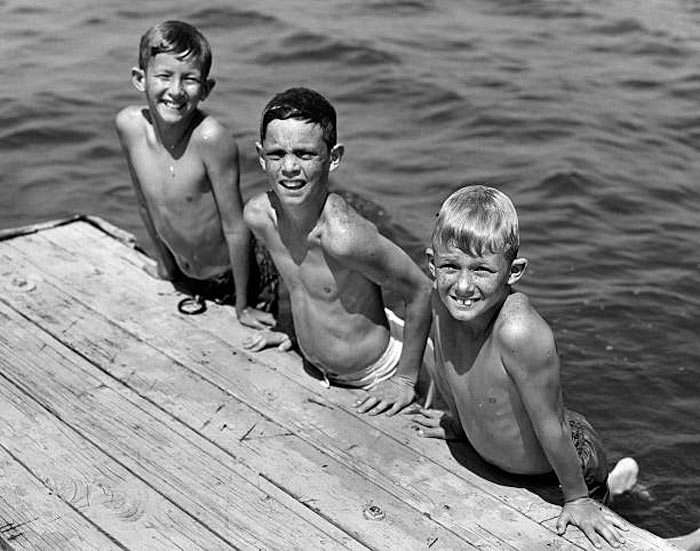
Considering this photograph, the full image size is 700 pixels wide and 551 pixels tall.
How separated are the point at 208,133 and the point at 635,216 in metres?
4.35

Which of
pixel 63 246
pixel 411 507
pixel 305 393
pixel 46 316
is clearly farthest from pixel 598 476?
pixel 63 246

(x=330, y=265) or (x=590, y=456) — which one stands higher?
(x=330, y=265)

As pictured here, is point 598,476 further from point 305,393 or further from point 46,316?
point 46,316

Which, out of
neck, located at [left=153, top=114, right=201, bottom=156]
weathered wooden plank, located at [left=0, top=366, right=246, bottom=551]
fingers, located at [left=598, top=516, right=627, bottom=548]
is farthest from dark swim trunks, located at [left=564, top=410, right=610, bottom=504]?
neck, located at [left=153, top=114, right=201, bottom=156]

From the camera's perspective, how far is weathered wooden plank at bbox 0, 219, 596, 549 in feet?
12.9

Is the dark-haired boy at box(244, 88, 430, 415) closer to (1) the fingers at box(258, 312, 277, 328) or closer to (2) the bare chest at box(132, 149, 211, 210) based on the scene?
(1) the fingers at box(258, 312, 277, 328)

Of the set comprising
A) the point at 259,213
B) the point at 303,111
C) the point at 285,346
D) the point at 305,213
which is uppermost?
the point at 303,111

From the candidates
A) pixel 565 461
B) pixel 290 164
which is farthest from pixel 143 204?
pixel 565 461

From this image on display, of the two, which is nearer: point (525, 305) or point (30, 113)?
point (525, 305)

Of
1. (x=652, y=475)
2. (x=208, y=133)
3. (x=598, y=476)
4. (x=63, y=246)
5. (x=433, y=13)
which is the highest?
(x=208, y=133)

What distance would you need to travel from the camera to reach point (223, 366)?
4.90 meters

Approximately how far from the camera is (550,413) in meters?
3.84

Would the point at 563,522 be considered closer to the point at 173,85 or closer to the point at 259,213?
the point at 259,213

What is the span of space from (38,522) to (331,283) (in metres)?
1.48
